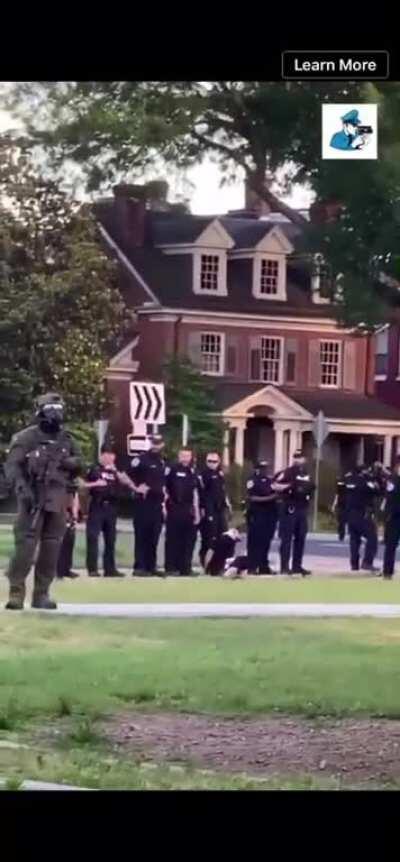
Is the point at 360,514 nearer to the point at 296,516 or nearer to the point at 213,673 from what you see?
the point at 296,516

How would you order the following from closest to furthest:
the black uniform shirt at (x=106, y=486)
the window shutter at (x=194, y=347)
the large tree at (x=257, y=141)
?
the large tree at (x=257, y=141) < the window shutter at (x=194, y=347) < the black uniform shirt at (x=106, y=486)

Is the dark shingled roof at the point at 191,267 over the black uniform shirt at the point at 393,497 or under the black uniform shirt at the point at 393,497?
over

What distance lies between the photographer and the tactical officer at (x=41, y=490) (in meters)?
9.70

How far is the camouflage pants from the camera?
9977 millimetres

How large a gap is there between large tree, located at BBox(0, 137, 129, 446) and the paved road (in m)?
0.83

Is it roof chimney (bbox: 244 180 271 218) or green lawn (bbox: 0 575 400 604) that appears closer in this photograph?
roof chimney (bbox: 244 180 271 218)

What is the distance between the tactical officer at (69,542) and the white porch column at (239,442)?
75cm

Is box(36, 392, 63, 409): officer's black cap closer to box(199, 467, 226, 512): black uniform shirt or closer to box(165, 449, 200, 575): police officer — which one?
box(165, 449, 200, 575): police officer

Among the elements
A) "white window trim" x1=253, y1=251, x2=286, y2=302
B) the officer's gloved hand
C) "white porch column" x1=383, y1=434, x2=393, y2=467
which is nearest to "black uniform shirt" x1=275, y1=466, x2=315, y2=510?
"white porch column" x1=383, y1=434, x2=393, y2=467

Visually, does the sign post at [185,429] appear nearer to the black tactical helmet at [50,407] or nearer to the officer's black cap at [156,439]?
the officer's black cap at [156,439]

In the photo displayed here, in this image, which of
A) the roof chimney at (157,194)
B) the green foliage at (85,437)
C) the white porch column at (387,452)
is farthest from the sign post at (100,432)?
the white porch column at (387,452)

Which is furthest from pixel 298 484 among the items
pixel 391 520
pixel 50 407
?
pixel 50 407
